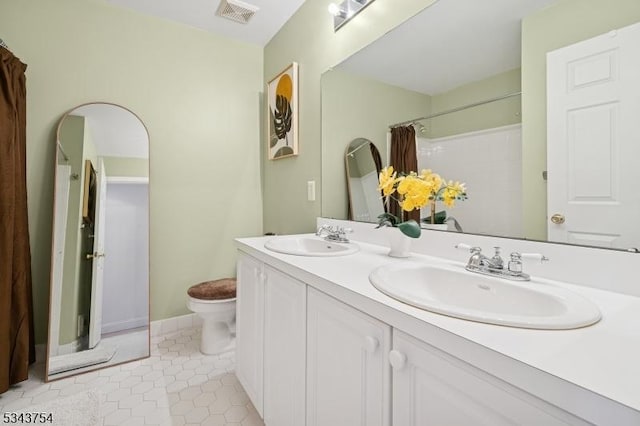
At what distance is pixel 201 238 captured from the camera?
2.43 meters

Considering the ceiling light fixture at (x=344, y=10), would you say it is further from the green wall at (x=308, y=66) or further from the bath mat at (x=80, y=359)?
the bath mat at (x=80, y=359)

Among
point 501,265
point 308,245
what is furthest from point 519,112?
point 308,245

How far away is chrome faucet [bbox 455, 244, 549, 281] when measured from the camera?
0.85 m

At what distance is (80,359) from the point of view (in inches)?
72.2

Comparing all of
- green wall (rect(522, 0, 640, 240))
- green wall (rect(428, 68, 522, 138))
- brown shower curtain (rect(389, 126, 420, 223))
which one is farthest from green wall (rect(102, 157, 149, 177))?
green wall (rect(522, 0, 640, 240))

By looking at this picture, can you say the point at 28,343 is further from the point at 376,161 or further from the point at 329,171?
the point at 376,161

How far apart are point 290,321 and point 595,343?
82cm

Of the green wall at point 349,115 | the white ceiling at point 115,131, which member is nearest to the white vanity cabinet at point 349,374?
the green wall at point 349,115

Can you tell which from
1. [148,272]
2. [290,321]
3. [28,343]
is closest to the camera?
[290,321]

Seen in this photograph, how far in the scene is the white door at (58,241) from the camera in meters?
1.79

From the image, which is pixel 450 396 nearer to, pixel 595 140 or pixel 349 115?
pixel 595 140

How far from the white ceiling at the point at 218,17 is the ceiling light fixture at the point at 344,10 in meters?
0.48

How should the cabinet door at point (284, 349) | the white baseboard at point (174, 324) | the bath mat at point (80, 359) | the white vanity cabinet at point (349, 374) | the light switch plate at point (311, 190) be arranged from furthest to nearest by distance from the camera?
the white baseboard at point (174, 324) < the light switch plate at point (311, 190) < the bath mat at point (80, 359) < the cabinet door at point (284, 349) < the white vanity cabinet at point (349, 374)

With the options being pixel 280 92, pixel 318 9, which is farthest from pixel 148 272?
pixel 318 9
